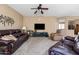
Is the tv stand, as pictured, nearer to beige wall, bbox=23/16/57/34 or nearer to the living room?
the living room

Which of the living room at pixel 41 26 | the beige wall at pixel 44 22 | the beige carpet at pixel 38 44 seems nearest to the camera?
the living room at pixel 41 26

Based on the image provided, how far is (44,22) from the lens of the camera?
3.14 metres

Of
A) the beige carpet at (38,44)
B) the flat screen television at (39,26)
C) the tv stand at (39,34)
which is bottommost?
the beige carpet at (38,44)

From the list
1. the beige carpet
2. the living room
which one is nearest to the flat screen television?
the living room

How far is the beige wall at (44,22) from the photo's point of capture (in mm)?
3032

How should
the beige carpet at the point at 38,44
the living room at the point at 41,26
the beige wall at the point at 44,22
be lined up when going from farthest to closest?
1. the beige carpet at the point at 38,44
2. the beige wall at the point at 44,22
3. the living room at the point at 41,26

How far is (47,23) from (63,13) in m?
0.54

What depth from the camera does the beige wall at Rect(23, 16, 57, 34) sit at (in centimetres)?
303

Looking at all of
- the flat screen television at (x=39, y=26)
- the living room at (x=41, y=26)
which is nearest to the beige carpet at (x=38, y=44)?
the living room at (x=41, y=26)

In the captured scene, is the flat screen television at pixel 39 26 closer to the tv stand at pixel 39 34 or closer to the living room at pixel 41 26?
the living room at pixel 41 26

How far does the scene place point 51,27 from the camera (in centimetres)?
309

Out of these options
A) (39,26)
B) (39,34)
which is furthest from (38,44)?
(39,26)
